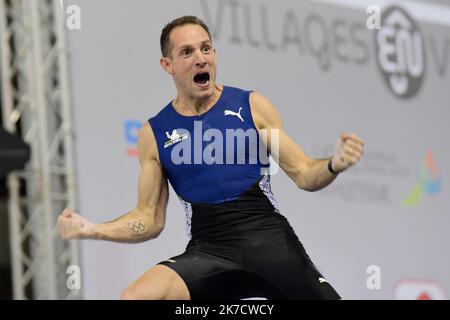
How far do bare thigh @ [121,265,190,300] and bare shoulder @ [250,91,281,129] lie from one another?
34.1 inches

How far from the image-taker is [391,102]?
8.84 m

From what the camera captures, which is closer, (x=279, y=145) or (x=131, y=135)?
(x=279, y=145)

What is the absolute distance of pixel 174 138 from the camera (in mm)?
4727

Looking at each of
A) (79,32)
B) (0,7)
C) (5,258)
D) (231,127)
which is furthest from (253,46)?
(5,258)

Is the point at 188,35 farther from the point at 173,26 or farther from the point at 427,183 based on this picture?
the point at 427,183

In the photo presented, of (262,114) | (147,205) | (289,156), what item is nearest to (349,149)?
(289,156)

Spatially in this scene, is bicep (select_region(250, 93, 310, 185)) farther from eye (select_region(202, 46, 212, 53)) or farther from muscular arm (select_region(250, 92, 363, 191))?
eye (select_region(202, 46, 212, 53))

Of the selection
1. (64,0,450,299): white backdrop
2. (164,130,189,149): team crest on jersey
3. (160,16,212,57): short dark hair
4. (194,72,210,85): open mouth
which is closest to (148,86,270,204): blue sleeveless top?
(164,130,189,149): team crest on jersey

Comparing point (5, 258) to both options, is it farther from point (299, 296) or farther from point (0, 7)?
point (299, 296)

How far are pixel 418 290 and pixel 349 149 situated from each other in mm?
4913

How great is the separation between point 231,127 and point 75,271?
239 centimetres

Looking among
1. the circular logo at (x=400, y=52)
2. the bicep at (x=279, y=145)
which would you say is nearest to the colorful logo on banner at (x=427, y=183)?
the circular logo at (x=400, y=52)

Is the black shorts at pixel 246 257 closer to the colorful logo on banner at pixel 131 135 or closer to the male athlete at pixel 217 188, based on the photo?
the male athlete at pixel 217 188

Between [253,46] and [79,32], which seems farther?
Result: [253,46]
